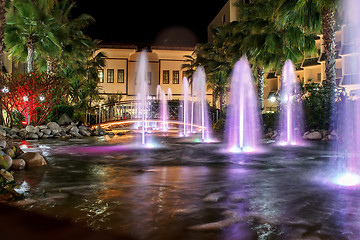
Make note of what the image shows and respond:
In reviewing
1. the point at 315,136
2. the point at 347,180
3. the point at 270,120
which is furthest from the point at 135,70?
the point at 347,180

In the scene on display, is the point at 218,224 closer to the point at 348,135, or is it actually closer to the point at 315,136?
the point at 348,135

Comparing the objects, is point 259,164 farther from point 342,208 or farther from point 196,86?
point 196,86

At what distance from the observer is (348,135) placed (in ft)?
50.2

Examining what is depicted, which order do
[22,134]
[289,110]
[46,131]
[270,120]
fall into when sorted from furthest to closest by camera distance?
[270,120], [289,110], [46,131], [22,134]

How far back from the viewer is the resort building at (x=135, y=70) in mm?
42062

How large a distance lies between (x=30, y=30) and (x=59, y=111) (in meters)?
5.12

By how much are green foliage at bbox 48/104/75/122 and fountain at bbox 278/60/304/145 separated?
A: 13.0 m

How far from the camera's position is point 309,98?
19.2m

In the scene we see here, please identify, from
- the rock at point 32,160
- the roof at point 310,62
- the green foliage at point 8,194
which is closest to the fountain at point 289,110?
the rock at point 32,160

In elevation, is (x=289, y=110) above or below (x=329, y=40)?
below

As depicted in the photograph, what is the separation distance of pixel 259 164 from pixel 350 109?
432 inches

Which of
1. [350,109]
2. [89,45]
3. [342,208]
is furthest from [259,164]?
[89,45]

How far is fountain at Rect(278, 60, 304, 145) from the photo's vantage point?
61.4ft

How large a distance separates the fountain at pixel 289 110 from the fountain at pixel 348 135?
1899 mm
